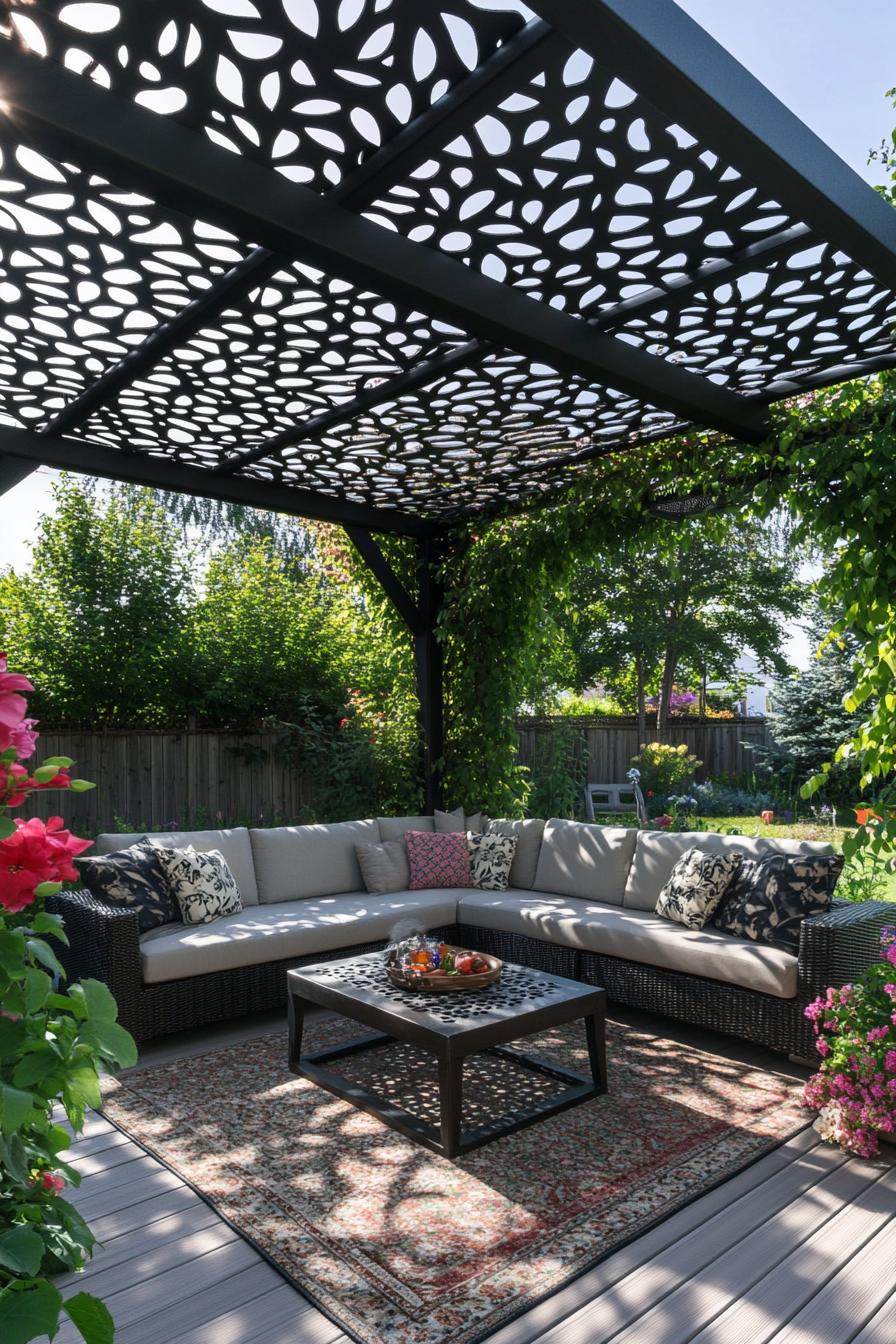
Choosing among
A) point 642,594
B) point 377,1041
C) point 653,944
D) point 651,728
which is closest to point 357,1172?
point 377,1041

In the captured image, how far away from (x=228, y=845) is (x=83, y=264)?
3.06m

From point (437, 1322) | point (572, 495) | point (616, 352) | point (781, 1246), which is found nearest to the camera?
point (437, 1322)

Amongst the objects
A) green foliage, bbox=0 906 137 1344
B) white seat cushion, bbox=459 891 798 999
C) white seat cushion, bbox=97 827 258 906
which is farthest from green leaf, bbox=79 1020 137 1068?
white seat cushion, bbox=97 827 258 906

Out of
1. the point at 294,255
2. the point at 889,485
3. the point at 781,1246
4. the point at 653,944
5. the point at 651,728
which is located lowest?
the point at 781,1246

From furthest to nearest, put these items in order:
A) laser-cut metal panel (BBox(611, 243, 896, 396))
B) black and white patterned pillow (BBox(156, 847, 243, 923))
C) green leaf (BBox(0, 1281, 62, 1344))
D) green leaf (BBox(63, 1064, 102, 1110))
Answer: black and white patterned pillow (BBox(156, 847, 243, 923)) → laser-cut metal panel (BBox(611, 243, 896, 396)) → green leaf (BBox(63, 1064, 102, 1110)) → green leaf (BBox(0, 1281, 62, 1344))

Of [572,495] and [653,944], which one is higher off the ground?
[572,495]

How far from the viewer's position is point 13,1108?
3.12 ft

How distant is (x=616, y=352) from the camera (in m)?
3.47

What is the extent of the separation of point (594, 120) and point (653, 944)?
3.30m

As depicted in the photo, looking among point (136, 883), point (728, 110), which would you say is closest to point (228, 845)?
point (136, 883)

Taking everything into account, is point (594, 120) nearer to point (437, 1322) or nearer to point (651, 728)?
point (437, 1322)

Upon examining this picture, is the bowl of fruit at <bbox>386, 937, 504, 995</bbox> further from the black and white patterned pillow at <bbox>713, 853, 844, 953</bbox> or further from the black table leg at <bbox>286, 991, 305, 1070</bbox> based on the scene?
the black and white patterned pillow at <bbox>713, 853, 844, 953</bbox>

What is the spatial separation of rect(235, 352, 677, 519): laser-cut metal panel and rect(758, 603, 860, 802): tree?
7.48 m

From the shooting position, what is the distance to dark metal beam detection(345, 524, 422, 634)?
20.7 ft
